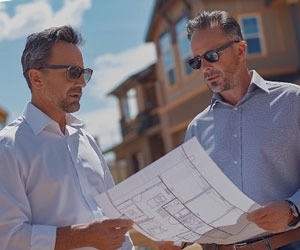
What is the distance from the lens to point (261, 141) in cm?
168

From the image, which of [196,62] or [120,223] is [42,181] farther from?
[196,62]

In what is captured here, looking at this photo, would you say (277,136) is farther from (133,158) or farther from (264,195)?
(133,158)

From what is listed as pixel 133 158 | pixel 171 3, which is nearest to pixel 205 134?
pixel 171 3

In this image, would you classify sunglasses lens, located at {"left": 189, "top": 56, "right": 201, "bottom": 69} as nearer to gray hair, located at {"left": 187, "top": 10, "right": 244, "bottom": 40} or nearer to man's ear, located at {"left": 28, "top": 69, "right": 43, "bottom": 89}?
gray hair, located at {"left": 187, "top": 10, "right": 244, "bottom": 40}

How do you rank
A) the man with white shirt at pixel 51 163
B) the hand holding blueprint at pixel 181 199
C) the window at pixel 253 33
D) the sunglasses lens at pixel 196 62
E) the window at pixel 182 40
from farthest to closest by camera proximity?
the window at pixel 182 40 < the window at pixel 253 33 < the sunglasses lens at pixel 196 62 < the man with white shirt at pixel 51 163 < the hand holding blueprint at pixel 181 199

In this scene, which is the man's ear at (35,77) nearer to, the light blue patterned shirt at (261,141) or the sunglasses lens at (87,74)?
the sunglasses lens at (87,74)

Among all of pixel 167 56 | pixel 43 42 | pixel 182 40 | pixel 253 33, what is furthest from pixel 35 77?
pixel 167 56

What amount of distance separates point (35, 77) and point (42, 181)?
294mm

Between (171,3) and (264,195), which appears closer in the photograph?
(264,195)

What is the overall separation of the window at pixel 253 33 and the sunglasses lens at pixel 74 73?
11.6 meters

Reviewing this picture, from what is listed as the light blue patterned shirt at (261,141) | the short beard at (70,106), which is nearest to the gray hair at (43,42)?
the short beard at (70,106)

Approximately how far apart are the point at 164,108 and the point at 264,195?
46.5 feet

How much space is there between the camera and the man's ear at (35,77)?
178 cm

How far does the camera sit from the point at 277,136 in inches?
65.4
